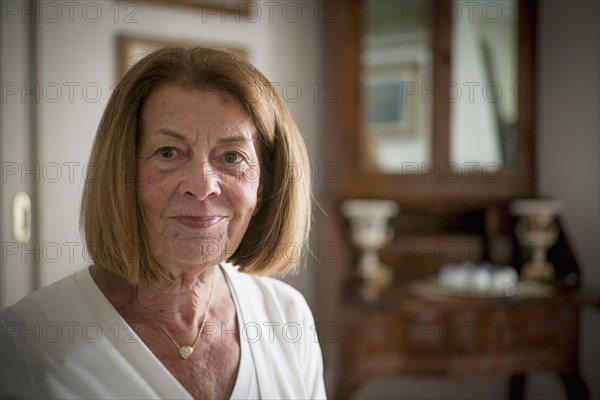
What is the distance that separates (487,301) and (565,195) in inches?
33.3

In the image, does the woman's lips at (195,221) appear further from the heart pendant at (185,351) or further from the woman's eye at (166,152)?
the heart pendant at (185,351)

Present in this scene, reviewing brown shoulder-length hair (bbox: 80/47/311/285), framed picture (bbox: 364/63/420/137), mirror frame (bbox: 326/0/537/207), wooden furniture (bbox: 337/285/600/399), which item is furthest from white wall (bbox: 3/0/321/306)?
wooden furniture (bbox: 337/285/600/399)

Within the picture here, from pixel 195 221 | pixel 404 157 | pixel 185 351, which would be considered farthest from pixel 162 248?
pixel 404 157

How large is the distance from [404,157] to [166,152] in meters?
1.76

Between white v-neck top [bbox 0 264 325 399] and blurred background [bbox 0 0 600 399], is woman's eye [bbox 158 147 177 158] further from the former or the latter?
blurred background [bbox 0 0 600 399]

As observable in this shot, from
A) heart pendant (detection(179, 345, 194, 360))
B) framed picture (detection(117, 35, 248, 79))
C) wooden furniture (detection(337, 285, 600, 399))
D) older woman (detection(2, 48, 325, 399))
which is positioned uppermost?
framed picture (detection(117, 35, 248, 79))

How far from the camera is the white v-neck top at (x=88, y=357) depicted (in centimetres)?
81

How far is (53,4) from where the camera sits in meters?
1.84

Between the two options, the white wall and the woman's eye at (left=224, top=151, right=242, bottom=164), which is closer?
the woman's eye at (left=224, top=151, right=242, bottom=164)

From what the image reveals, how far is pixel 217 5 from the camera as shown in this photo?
2.28m

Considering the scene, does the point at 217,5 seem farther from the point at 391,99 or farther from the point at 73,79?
the point at 391,99

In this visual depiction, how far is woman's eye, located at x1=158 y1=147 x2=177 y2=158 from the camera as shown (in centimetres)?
89

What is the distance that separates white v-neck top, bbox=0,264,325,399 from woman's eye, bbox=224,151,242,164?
0.99ft

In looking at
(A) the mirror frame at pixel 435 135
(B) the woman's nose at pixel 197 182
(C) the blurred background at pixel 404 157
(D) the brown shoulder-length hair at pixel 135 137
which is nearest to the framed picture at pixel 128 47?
(C) the blurred background at pixel 404 157
